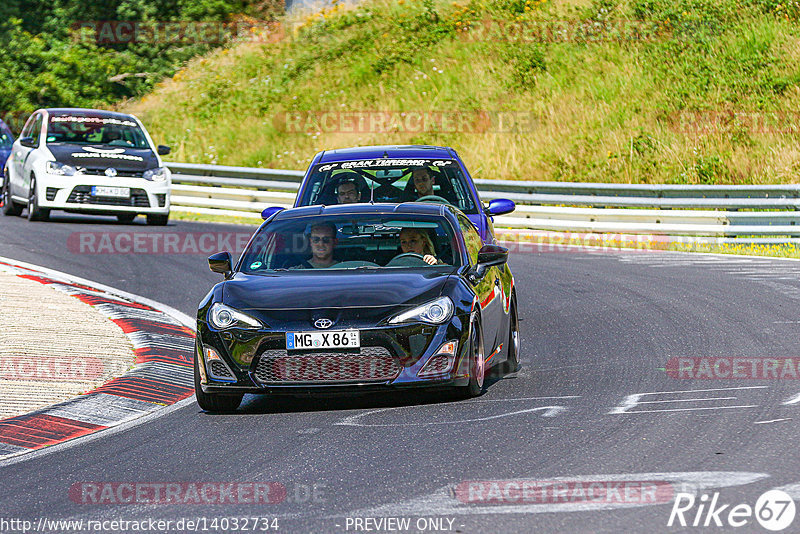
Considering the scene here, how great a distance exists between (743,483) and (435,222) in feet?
13.2

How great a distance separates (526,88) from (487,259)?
962 inches

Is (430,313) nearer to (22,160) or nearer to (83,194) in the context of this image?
(83,194)

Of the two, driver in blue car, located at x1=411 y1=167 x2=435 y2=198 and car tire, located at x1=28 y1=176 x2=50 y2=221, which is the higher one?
driver in blue car, located at x1=411 y1=167 x2=435 y2=198

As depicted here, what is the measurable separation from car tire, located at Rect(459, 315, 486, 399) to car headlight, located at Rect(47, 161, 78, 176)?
1403cm

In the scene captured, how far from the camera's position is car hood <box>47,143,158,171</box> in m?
21.5

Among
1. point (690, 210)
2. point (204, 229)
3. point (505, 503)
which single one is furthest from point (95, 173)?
point (505, 503)

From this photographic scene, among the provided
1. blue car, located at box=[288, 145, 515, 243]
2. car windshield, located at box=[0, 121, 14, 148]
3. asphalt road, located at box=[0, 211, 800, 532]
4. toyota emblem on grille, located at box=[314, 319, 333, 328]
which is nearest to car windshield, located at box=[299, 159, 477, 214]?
blue car, located at box=[288, 145, 515, 243]

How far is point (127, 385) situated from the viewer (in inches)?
370

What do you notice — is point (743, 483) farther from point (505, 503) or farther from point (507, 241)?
point (507, 241)

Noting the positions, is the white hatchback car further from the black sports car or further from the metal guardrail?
the black sports car

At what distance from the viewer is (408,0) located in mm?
39812

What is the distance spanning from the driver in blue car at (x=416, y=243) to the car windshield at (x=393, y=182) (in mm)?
2886

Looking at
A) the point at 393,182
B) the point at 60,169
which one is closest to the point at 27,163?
the point at 60,169

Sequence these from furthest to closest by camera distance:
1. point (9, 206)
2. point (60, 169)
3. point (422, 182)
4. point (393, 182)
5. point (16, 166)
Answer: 1. point (9, 206)
2. point (16, 166)
3. point (60, 169)
4. point (393, 182)
5. point (422, 182)
